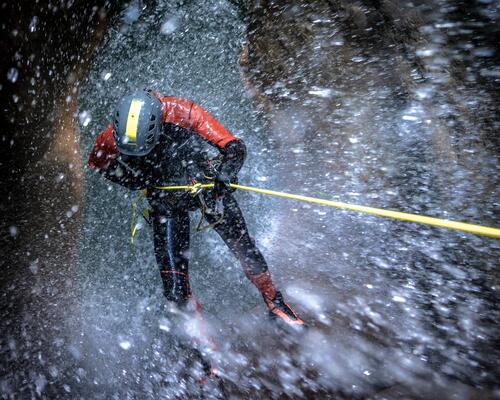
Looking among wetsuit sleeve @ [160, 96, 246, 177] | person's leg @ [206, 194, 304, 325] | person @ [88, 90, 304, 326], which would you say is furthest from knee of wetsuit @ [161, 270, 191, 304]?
wetsuit sleeve @ [160, 96, 246, 177]

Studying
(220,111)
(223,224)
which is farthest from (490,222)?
(220,111)

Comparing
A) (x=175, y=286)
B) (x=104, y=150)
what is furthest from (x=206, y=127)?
(x=175, y=286)

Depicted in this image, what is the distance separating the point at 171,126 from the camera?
2.64 metres

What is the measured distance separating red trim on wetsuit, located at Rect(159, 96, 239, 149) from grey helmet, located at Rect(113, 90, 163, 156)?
0.16 m

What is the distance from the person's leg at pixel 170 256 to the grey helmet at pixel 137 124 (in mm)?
663

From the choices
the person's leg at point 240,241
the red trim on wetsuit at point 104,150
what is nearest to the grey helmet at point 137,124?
the red trim on wetsuit at point 104,150

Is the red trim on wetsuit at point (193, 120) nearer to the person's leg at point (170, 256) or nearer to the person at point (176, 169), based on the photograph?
the person at point (176, 169)

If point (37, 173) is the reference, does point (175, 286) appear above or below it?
below

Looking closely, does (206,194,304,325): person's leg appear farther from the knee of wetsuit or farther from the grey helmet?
the grey helmet

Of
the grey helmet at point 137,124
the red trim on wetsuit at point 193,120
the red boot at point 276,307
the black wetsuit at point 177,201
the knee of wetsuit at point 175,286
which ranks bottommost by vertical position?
the red boot at point 276,307

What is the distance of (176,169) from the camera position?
8.99 feet

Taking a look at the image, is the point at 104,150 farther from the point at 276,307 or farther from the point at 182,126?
the point at 276,307

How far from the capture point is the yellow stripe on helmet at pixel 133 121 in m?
2.35

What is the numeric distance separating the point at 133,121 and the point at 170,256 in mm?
1220
